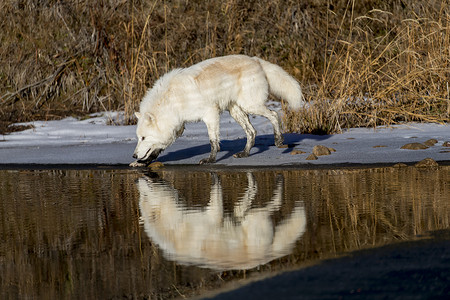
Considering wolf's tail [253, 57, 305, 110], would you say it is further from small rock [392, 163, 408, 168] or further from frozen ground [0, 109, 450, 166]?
small rock [392, 163, 408, 168]

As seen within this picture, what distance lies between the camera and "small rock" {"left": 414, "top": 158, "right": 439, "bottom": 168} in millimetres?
6996

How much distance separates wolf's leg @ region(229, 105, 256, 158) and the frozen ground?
16 centimetres

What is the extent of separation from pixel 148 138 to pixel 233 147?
1642 millimetres

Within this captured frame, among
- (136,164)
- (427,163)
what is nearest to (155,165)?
(136,164)

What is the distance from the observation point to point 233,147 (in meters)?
9.48

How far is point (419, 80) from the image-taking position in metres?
10.9

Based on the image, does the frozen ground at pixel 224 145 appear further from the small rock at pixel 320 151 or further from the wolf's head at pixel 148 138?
the wolf's head at pixel 148 138

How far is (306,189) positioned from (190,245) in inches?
87.5

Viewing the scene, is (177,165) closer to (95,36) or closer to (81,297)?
(81,297)

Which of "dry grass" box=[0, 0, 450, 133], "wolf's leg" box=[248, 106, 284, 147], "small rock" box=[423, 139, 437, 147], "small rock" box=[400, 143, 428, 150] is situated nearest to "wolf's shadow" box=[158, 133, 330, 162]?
"wolf's leg" box=[248, 106, 284, 147]

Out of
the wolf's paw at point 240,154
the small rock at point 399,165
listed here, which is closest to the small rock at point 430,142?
the small rock at point 399,165

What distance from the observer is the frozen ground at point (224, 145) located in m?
7.96

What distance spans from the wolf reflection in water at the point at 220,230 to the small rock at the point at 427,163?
2.02m

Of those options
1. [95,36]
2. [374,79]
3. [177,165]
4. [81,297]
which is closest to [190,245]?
[81,297]
